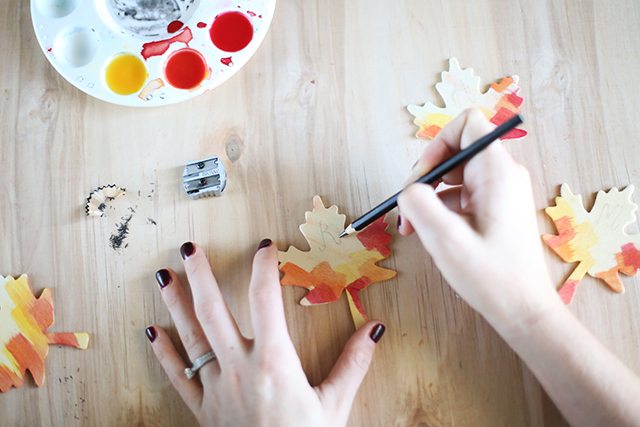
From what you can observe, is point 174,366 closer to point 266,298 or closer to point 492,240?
point 266,298

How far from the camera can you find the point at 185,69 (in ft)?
2.96

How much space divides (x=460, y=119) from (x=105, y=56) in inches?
23.0

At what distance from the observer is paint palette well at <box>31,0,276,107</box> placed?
0.89 meters

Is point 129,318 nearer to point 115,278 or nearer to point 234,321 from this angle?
point 115,278

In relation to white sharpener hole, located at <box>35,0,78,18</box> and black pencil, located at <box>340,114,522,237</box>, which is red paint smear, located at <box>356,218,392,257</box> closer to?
black pencil, located at <box>340,114,522,237</box>

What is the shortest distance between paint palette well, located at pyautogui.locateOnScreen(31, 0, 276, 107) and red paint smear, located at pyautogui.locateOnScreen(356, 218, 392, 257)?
0.34 meters

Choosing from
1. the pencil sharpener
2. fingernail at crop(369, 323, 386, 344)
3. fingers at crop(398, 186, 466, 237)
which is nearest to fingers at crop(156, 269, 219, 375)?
the pencil sharpener

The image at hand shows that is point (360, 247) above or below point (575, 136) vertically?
below

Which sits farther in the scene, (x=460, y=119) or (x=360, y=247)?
(x=360, y=247)

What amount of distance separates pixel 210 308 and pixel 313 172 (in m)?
0.27

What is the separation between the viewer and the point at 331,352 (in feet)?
2.74

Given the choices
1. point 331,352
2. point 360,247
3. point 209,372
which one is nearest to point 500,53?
point 360,247

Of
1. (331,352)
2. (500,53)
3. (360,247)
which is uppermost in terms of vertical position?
(500,53)

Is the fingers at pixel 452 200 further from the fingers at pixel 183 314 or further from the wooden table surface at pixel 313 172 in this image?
the fingers at pixel 183 314
